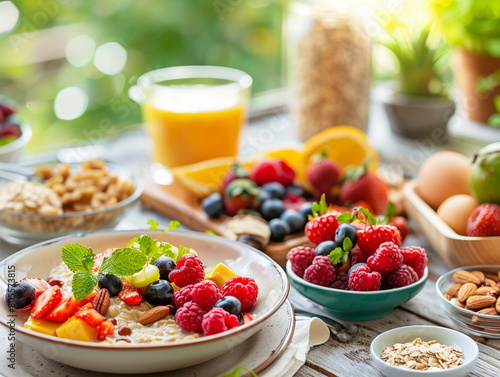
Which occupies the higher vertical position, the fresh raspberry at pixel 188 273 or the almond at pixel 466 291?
the fresh raspberry at pixel 188 273

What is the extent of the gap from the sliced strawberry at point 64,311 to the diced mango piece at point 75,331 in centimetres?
2

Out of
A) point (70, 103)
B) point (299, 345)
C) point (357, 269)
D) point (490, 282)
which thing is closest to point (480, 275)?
point (490, 282)

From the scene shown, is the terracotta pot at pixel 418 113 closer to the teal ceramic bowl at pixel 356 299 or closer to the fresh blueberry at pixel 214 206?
the fresh blueberry at pixel 214 206

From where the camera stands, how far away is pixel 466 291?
1.04 metres

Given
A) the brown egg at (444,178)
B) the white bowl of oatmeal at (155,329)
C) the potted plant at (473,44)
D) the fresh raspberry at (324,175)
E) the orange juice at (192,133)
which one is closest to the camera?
the white bowl of oatmeal at (155,329)

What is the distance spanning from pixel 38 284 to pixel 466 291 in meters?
0.65

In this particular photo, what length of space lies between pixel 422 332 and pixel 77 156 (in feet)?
3.85

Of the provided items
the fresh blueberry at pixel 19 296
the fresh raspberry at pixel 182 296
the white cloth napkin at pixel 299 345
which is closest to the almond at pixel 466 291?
the white cloth napkin at pixel 299 345

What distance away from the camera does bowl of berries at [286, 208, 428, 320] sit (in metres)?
0.99

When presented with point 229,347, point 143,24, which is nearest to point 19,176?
point 229,347

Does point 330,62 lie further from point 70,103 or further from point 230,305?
point 70,103

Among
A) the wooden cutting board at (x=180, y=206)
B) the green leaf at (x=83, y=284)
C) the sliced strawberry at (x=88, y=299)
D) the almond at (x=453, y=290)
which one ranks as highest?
the green leaf at (x=83, y=284)

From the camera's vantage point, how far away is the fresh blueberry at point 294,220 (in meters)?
1.32

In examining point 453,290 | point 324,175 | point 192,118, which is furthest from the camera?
point 192,118
